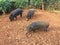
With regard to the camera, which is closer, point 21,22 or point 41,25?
point 41,25

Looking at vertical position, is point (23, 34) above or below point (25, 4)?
below

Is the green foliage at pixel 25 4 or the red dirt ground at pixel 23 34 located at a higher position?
the green foliage at pixel 25 4

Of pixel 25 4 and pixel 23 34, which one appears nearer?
A: pixel 23 34

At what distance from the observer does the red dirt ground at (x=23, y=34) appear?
24.1 feet

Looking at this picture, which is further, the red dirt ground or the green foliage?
the green foliage

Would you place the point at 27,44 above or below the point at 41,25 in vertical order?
below

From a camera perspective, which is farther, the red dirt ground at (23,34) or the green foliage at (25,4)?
the green foliage at (25,4)

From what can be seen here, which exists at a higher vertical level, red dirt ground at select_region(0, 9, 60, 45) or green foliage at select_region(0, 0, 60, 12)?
green foliage at select_region(0, 0, 60, 12)

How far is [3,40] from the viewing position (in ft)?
24.9

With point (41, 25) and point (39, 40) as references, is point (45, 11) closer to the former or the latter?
point (41, 25)

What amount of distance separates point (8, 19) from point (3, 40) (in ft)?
9.20

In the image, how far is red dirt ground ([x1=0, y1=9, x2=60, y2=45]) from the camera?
735 cm

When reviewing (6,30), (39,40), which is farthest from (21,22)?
(39,40)

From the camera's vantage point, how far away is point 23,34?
7973mm
